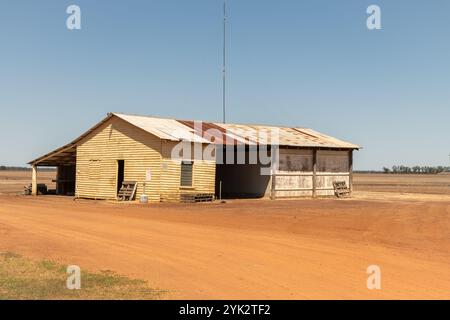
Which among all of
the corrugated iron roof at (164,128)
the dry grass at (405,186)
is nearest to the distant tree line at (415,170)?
the dry grass at (405,186)

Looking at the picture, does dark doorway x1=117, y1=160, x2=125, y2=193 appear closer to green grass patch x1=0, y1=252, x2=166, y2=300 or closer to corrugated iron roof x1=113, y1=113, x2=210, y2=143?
corrugated iron roof x1=113, y1=113, x2=210, y2=143

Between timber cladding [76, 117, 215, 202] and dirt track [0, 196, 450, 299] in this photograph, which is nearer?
dirt track [0, 196, 450, 299]

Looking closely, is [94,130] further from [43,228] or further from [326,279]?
[326,279]

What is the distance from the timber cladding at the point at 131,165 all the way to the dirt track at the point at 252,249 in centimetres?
831

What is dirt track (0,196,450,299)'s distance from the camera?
8.74 meters

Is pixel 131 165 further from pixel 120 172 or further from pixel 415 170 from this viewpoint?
pixel 415 170

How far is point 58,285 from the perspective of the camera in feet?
28.6

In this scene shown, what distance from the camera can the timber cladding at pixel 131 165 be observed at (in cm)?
2978

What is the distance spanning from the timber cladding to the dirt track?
831 cm

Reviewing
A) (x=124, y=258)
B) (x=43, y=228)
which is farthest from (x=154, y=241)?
(x=43, y=228)

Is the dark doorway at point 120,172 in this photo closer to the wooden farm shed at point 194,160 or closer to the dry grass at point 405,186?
the wooden farm shed at point 194,160

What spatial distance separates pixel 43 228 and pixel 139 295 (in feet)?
30.9

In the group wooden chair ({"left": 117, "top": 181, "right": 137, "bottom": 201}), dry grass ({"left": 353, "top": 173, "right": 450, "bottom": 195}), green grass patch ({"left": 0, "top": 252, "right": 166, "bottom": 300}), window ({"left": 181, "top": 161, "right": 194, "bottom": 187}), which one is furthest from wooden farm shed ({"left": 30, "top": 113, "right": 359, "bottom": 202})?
dry grass ({"left": 353, "top": 173, "right": 450, "bottom": 195})
